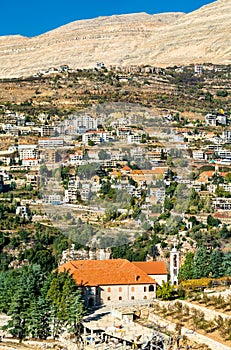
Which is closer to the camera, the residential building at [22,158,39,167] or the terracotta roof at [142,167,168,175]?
the terracotta roof at [142,167,168,175]

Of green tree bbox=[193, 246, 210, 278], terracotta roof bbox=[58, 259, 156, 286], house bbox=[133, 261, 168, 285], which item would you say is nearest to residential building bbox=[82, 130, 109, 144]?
green tree bbox=[193, 246, 210, 278]

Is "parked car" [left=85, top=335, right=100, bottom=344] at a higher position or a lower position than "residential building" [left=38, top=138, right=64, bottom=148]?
lower

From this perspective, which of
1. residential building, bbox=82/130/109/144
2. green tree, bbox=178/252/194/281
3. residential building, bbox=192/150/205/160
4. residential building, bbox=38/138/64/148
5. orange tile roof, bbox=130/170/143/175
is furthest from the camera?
residential building, bbox=192/150/205/160

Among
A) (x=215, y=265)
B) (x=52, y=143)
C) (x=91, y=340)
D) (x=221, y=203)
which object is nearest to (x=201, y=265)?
(x=215, y=265)

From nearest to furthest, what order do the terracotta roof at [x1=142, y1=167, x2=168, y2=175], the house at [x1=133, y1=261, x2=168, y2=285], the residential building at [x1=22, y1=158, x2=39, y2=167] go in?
1. the house at [x1=133, y1=261, x2=168, y2=285]
2. the terracotta roof at [x1=142, y1=167, x2=168, y2=175]
3. the residential building at [x1=22, y1=158, x2=39, y2=167]

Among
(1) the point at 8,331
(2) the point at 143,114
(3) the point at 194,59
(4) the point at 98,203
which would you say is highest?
(3) the point at 194,59

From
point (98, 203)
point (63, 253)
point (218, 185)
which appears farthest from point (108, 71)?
point (98, 203)

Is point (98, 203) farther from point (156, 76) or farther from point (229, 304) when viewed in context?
point (156, 76)

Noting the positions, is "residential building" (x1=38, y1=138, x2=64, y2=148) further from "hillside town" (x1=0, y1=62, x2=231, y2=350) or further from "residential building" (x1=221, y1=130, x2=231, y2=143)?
"residential building" (x1=221, y1=130, x2=231, y2=143)
